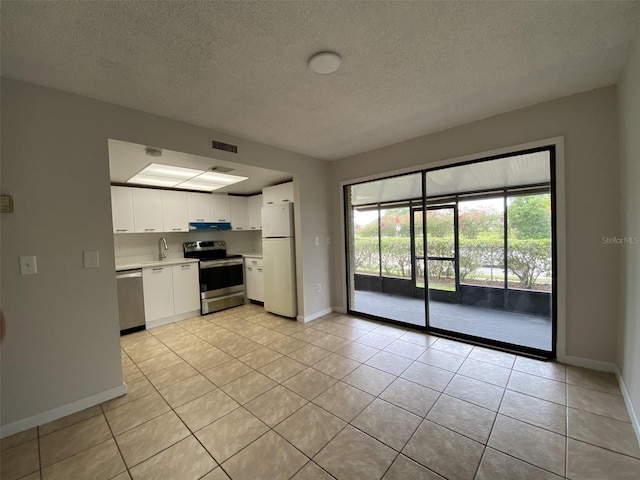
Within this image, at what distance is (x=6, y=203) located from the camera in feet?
5.89

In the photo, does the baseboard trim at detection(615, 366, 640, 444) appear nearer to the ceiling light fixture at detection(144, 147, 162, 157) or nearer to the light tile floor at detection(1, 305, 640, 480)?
the light tile floor at detection(1, 305, 640, 480)

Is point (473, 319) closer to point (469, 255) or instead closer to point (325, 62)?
point (469, 255)

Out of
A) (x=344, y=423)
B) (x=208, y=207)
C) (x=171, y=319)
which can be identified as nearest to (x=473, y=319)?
(x=344, y=423)

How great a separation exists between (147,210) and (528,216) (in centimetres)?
610

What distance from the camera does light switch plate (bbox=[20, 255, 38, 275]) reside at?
6.12 ft

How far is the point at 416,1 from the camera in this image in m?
1.34

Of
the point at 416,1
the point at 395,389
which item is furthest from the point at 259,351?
the point at 416,1

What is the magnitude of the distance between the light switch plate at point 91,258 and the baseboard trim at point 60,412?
1.08 meters

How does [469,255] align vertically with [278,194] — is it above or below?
below

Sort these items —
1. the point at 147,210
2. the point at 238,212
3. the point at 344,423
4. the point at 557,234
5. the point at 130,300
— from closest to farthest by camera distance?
the point at 344,423, the point at 557,234, the point at 130,300, the point at 147,210, the point at 238,212

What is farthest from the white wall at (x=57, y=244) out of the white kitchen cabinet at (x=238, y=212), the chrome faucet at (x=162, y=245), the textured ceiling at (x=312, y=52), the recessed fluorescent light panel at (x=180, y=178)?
the white kitchen cabinet at (x=238, y=212)

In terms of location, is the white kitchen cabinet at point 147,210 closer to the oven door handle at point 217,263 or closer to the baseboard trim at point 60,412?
the oven door handle at point 217,263

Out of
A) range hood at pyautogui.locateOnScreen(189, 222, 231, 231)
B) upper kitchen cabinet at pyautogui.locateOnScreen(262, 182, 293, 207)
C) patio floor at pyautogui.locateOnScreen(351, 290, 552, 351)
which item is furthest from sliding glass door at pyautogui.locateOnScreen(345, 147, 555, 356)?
range hood at pyautogui.locateOnScreen(189, 222, 231, 231)

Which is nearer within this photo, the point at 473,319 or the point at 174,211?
the point at 473,319
